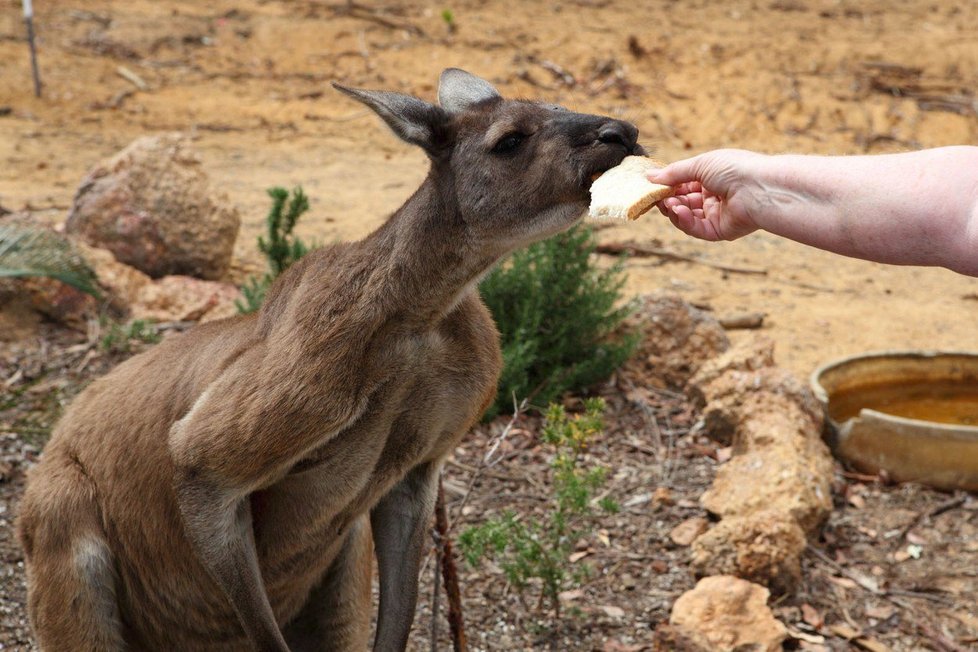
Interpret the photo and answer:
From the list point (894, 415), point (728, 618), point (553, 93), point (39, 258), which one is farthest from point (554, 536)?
point (553, 93)

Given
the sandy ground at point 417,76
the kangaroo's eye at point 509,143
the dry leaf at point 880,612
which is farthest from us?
the sandy ground at point 417,76

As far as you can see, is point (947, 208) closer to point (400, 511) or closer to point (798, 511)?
point (400, 511)

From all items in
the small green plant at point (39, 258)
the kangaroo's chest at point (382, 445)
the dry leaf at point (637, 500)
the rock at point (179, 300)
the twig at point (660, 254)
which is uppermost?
the kangaroo's chest at point (382, 445)

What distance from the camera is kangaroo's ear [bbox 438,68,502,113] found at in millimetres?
3360

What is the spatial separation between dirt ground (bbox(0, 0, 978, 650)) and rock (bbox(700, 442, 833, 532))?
227cm

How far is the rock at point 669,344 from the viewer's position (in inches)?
237

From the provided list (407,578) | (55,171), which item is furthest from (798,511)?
(55,171)

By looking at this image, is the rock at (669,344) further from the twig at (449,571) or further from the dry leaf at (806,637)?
the twig at (449,571)

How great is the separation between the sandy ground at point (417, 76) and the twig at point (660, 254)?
2.48 ft

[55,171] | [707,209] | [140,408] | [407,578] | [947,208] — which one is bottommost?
[55,171]

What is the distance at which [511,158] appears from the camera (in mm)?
3141

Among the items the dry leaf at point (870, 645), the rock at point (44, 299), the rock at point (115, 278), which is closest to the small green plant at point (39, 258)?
the rock at point (44, 299)

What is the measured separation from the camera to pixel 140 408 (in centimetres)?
339

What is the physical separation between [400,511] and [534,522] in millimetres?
902
